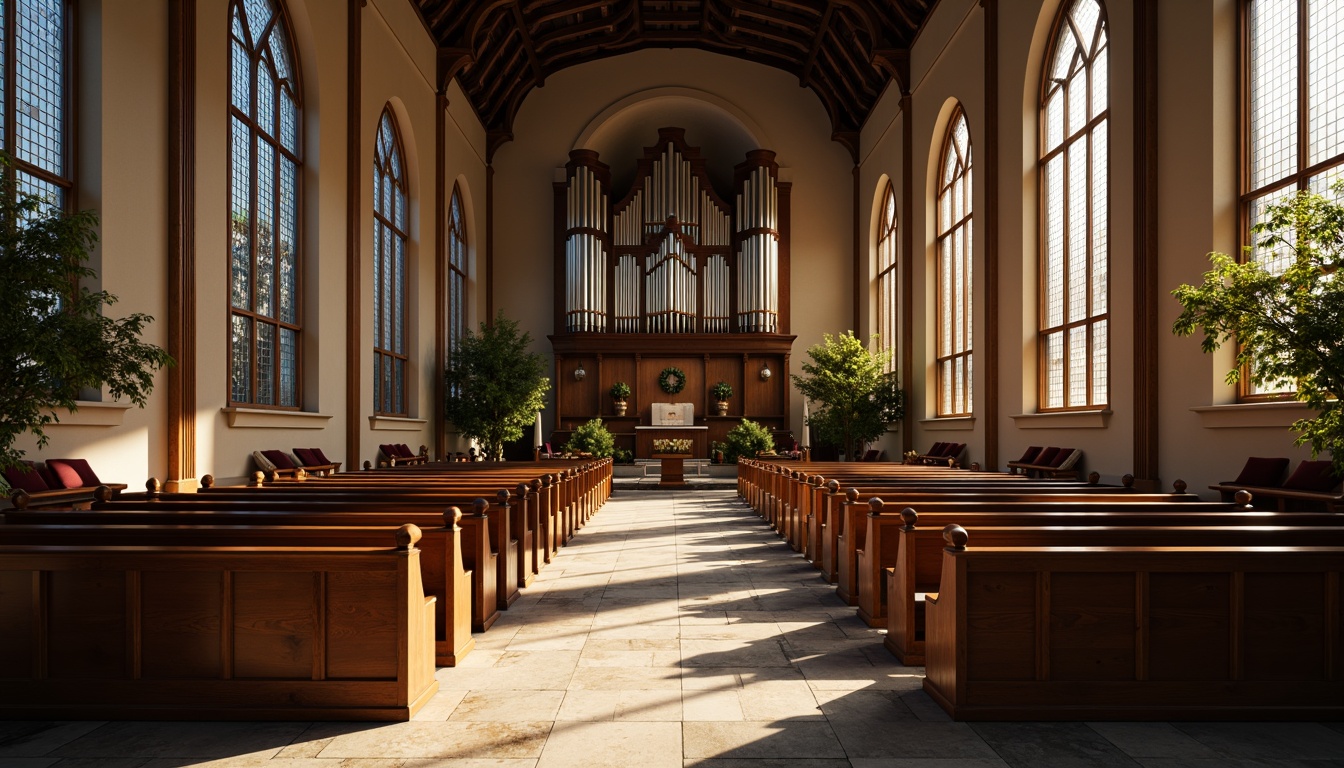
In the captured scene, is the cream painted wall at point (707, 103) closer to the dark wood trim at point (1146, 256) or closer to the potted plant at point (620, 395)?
the potted plant at point (620, 395)

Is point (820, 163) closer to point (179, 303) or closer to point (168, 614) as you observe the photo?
point (179, 303)

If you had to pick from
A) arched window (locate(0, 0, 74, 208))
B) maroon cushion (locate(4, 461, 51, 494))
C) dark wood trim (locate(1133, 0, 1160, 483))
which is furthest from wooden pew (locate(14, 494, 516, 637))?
dark wood trim (locate(1133, 0, 1160, 483))

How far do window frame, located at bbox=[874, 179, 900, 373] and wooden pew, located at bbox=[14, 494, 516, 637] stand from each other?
13.4 m

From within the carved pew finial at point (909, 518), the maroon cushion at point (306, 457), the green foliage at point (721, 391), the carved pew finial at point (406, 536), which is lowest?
the maroon cushion at point (306, 457)

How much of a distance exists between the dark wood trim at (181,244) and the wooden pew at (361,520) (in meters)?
2.76

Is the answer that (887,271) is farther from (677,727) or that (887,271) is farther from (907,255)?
(677,727)

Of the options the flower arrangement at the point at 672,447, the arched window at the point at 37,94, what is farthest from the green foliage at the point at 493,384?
the arched window at the point at 37,94

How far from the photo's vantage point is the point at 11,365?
158 inches

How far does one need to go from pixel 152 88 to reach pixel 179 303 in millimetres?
1807

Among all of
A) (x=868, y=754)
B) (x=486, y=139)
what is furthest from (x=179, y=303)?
(x=486, y=139)

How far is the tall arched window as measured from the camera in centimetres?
1016

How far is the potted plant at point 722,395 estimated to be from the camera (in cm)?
2116

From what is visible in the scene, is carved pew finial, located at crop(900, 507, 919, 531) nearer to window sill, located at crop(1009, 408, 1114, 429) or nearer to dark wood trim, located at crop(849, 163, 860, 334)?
window sill, located at crop(1009, 408, 1114, 429)

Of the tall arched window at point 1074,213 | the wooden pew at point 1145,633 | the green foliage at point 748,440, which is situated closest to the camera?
the wooden pew at point 1145,633
